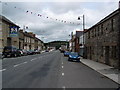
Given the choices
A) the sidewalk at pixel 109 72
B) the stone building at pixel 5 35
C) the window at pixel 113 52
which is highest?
the stone building at pixel 5 35

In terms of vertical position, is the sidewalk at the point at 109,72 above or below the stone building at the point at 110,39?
below

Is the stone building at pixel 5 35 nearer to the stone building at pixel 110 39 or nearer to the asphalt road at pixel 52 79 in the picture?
the stone building at pixel 110 39

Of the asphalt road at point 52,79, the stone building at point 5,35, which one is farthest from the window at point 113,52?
the stone building at point 5,35

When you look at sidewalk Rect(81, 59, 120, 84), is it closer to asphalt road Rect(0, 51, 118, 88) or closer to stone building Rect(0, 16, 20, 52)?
asphalt road Rect(0, 51, 118, 88)

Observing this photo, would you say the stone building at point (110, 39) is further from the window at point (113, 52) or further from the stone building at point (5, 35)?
the stone building at point (5, 35)

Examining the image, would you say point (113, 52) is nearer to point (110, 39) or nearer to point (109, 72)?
point (110, 39)

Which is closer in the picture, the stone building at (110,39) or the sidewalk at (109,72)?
the sidewalk at (109,72)

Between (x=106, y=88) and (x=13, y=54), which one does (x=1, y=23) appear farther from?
(x=106, y=88)

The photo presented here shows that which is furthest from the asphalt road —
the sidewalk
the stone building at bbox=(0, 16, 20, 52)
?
the stone building at bbox=(0, 16, 20, 52)

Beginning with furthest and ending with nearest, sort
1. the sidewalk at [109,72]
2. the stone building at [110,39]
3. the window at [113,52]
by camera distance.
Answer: the window at [113,52], the stone building at [110,39], the sidewalk at [109,72]

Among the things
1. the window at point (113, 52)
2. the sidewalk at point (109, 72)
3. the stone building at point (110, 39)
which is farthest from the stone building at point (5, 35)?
the sidewalk at point (109, 72)

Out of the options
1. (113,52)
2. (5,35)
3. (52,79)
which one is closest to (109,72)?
(113,52)

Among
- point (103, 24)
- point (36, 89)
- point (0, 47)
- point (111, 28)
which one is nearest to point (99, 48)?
point (103, 24)

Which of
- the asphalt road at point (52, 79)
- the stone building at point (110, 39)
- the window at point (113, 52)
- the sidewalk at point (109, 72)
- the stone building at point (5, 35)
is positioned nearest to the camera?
the asphalt road at point (52, 79)
